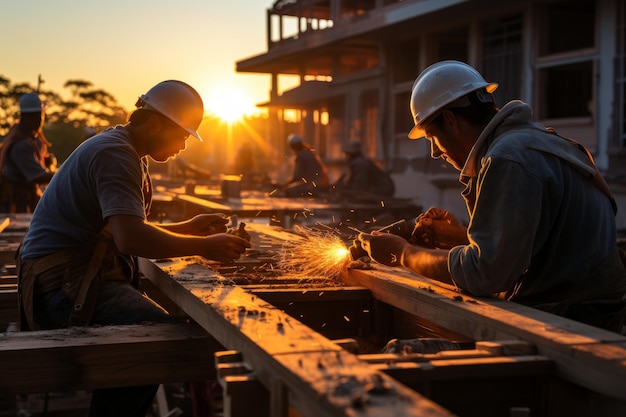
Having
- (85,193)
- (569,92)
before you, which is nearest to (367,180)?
(569,92)

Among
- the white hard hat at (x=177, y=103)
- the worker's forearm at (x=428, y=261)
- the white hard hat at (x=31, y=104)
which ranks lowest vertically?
the worker's forearm at (x=428, y=261)

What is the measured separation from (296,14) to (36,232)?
21070mm

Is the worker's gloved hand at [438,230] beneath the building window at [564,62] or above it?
beneath

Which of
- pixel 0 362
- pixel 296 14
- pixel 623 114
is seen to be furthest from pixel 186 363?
pixel 296 14

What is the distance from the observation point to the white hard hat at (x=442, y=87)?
3.11 m

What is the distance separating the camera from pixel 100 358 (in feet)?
8.75

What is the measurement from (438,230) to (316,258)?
0.81 meters

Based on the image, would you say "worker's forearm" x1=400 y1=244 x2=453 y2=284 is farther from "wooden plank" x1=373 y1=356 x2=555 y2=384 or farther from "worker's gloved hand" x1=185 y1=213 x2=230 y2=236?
"worker's gloved hand" x1=185 y1=213 x2=230 y2=236

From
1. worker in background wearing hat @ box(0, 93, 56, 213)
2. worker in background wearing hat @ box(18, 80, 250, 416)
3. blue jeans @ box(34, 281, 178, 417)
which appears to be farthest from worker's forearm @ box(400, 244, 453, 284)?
worker in background wearing hat @ box(0, 93, 56, 213)

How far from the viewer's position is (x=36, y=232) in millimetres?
3512

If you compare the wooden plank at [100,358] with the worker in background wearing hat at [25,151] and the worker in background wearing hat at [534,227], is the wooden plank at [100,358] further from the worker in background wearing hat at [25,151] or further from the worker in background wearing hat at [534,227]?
the worker in background wearing hat at [25,151]

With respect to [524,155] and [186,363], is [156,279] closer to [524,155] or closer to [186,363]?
[186,363]

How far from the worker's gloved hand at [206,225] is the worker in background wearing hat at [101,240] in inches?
15.4

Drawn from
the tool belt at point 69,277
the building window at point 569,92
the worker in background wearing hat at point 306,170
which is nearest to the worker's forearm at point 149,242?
the tool belt at point 69,277
